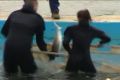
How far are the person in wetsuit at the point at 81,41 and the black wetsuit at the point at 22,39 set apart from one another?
2.04ft

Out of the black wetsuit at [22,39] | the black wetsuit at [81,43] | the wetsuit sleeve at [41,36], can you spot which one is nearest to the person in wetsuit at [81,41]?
the black wetsuit at [81,43]

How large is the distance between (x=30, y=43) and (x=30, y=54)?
21 centimetres

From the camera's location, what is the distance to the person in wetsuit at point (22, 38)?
953 centimetres

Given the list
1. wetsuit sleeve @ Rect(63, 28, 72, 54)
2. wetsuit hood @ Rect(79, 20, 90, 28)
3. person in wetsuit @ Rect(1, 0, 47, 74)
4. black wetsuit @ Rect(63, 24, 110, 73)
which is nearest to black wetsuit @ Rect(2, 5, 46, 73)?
person in wetsuit @ Rect(1, 0, 47, 74)

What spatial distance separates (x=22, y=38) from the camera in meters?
9.59

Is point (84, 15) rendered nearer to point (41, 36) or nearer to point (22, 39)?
point (41, 36)

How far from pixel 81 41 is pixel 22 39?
1151 mm

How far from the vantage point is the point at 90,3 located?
1667cm

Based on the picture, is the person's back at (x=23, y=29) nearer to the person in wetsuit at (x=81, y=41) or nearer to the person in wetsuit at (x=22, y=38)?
the person in wetsuit at (x=22, y=38)

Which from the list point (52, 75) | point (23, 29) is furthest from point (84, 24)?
point (52, 75)

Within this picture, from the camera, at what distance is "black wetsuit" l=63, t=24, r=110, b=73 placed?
986cm

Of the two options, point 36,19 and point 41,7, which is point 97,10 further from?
point 36,19

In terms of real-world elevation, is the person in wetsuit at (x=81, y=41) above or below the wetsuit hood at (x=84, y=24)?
below

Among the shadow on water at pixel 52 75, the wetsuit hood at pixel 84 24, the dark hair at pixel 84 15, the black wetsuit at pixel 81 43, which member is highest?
the dark hair at pixel 84 15
